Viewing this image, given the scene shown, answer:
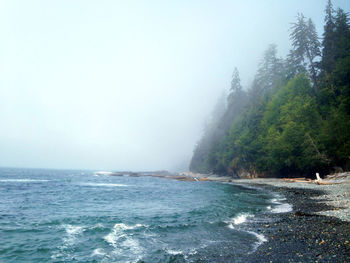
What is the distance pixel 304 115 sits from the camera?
131ft

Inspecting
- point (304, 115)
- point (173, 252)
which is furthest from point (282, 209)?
point (304, 115)

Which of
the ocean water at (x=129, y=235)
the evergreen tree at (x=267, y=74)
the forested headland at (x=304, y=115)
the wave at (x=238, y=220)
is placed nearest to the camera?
the ocean water at (x=129, y=235)

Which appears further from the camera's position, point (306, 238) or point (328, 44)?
point (328, 44)

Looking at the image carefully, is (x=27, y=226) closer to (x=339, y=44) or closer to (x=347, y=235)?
(x=347, y=235)

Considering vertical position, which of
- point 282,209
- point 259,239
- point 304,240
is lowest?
point 282,209

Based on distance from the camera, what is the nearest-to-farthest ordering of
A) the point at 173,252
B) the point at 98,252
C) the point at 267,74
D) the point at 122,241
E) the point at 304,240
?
1. the point at 304,240
2. the point at 173,252
3. the point at 98,252
4. the point at 122,241
5. the point at 267,74

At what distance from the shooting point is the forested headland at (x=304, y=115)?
34656 millimetres

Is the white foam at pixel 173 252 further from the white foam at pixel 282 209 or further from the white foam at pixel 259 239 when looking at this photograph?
the white foam at pixel 282 209

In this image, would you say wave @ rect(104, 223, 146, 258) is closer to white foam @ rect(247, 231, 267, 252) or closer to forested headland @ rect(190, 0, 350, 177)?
white foam @ rect(247, 231, 267, 252)

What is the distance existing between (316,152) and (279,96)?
18960 mm

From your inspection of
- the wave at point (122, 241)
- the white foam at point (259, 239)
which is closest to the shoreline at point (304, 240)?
the white foam at point (259, 239)

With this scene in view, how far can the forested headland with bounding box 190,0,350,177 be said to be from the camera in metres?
34.7

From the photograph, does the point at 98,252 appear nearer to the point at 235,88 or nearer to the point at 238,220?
the point at 238,220

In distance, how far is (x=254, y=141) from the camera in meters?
54.4
